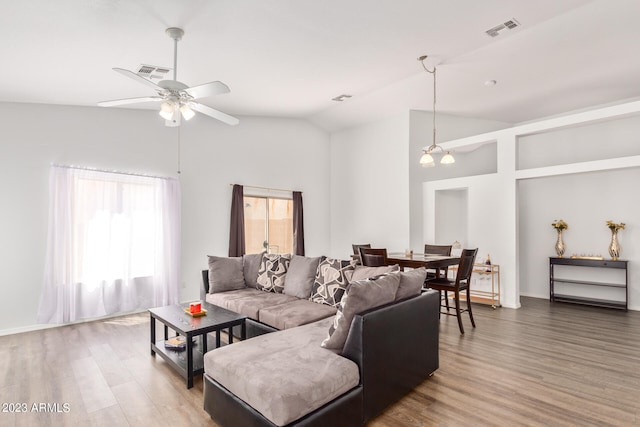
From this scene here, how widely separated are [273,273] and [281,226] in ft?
9.01

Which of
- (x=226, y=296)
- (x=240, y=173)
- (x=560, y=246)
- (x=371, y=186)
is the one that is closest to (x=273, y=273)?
(x=226, y=296)

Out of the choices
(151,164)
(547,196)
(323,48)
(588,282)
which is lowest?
(588,282)

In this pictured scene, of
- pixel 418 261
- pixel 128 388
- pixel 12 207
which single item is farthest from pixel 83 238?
pixel 418 261

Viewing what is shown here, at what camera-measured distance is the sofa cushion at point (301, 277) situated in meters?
3.93

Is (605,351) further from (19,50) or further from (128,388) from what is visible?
(19,50)

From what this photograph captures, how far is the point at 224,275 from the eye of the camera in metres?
4.38

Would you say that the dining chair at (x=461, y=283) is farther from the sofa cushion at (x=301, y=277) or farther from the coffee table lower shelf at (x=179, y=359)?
the coffee table lower shelf at (x=179, y=359)

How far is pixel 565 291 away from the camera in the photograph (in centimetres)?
596

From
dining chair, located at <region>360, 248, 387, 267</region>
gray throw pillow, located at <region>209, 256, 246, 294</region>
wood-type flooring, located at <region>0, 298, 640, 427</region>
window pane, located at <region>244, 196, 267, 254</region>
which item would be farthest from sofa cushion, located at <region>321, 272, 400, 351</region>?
window pane, located at <region>244, 196, 267, 254</region>

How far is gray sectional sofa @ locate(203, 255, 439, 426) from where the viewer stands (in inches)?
72.0

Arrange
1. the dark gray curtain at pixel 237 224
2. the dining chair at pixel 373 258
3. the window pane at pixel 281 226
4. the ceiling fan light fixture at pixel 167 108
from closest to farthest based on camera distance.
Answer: the ceiling fan light fixture at pixel 167 108 < the dining chair at pixel 373 258 < the dark gray curtain at pixel 237 224 < the window pane at pixel 281 226

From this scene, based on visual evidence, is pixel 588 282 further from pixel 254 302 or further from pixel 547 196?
pixel 254 302

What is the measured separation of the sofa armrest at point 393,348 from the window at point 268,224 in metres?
4.34

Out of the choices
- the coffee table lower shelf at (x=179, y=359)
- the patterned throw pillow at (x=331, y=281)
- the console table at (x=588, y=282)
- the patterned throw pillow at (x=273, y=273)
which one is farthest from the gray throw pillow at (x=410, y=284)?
the console table at (x=588, y=282)
